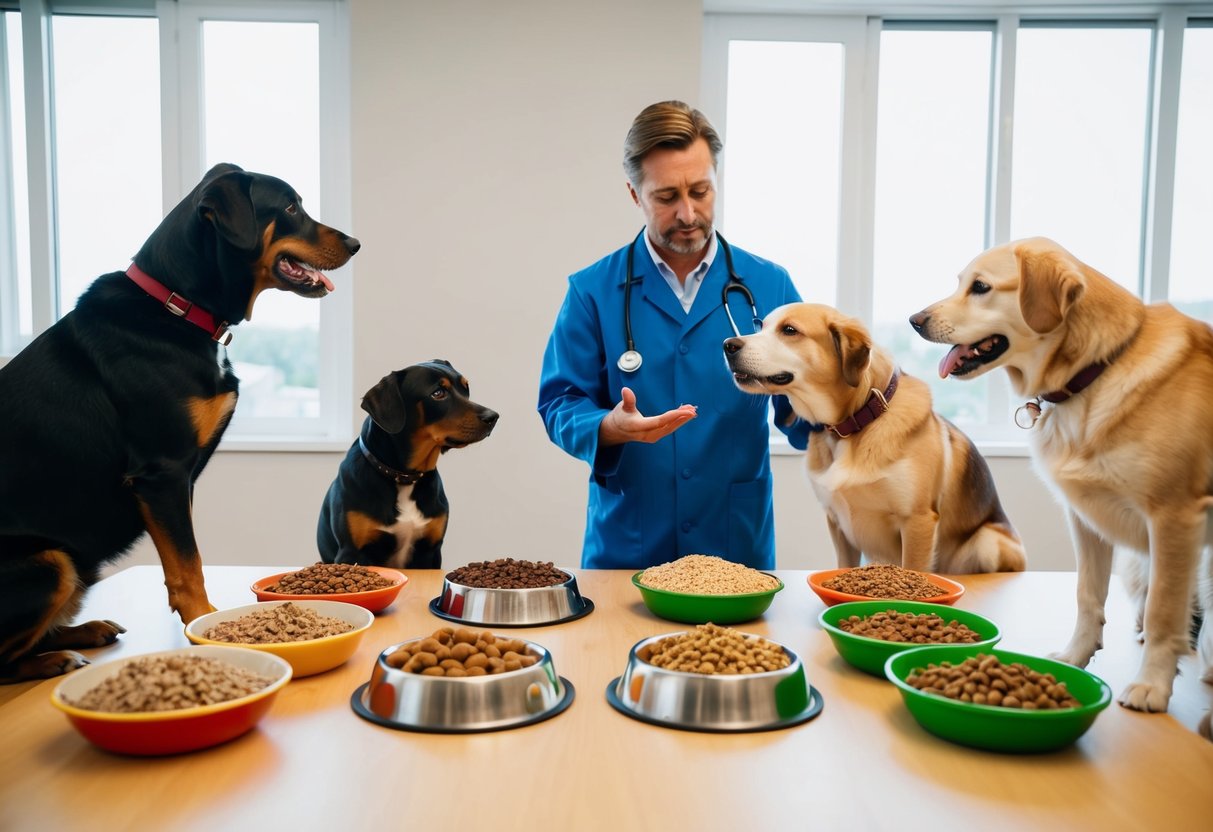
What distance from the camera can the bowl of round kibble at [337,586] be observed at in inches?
63.4

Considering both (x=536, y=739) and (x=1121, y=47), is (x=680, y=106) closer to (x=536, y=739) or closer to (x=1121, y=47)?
(x=536, y=739)

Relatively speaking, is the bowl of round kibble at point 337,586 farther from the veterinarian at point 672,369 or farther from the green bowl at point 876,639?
the green bowl at point 876,639

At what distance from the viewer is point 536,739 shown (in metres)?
1.09

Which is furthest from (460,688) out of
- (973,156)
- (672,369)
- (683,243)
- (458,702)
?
(973,156)

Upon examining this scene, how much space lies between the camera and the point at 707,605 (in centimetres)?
158

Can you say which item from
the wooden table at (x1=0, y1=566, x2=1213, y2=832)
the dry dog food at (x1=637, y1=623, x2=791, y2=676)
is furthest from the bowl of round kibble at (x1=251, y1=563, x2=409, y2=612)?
the dry dog food at (x1=637, y1=623, x2=791, y2=676)

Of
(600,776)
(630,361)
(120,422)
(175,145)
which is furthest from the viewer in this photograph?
(175,145)

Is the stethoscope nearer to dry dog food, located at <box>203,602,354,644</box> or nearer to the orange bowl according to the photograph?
the orange bowl

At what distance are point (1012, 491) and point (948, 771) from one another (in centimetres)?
366

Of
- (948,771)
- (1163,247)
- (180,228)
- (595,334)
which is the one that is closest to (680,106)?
(595,334)

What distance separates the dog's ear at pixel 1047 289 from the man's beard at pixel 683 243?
37.2 inches

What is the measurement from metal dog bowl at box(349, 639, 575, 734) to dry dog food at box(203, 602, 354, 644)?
8.0 inches

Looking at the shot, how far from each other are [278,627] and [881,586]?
1.14 meters

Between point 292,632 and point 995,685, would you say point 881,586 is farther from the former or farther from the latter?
point 292,632
